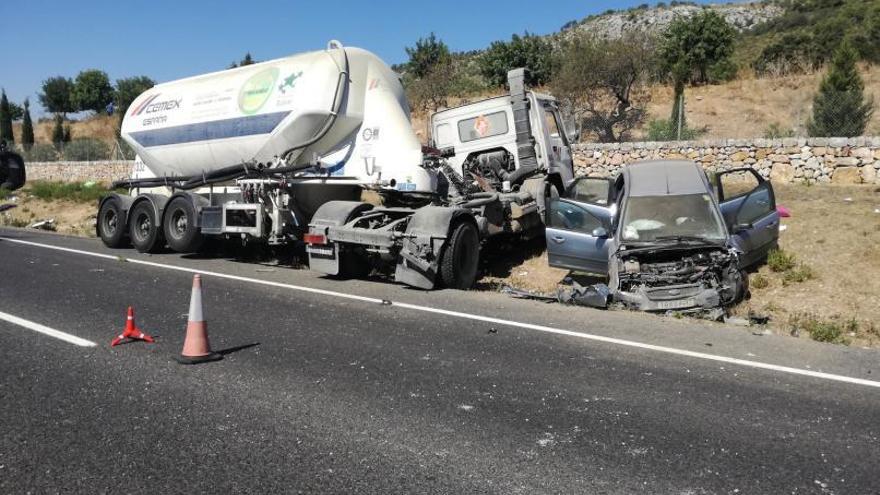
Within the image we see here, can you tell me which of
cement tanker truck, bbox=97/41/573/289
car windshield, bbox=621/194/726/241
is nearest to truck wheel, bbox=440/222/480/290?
cement tanker truck, bbox=97/41/573/289

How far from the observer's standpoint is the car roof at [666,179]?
1005 cm

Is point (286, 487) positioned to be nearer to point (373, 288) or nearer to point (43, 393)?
point (43, 393)

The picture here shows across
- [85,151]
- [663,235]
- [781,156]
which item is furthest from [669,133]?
[85,151]

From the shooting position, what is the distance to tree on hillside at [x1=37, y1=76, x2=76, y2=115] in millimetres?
77812

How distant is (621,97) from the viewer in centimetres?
2739

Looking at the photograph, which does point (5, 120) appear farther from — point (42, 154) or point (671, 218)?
point (671, 218)

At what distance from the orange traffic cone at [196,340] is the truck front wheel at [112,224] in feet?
32.0

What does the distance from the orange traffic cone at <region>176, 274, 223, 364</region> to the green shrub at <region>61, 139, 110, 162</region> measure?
1252 inches

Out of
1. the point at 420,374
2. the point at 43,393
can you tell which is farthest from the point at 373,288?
the point at 43,393

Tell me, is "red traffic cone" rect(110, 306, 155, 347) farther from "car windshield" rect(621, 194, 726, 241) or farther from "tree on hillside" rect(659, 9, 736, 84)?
"tree on hillside" rect(659, 9, 736, 84)

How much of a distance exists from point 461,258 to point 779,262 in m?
4.96

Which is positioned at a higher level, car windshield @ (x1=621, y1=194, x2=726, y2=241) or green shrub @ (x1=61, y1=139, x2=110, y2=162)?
green shrub @ (x1=61, y1=139, x2=110, y2=162)

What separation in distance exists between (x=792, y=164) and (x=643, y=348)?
41.2 ft

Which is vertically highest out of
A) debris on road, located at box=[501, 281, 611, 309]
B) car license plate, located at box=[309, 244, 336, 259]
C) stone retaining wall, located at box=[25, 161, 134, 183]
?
stone retaining wall, located at box=[25, 161, 134, 183]
